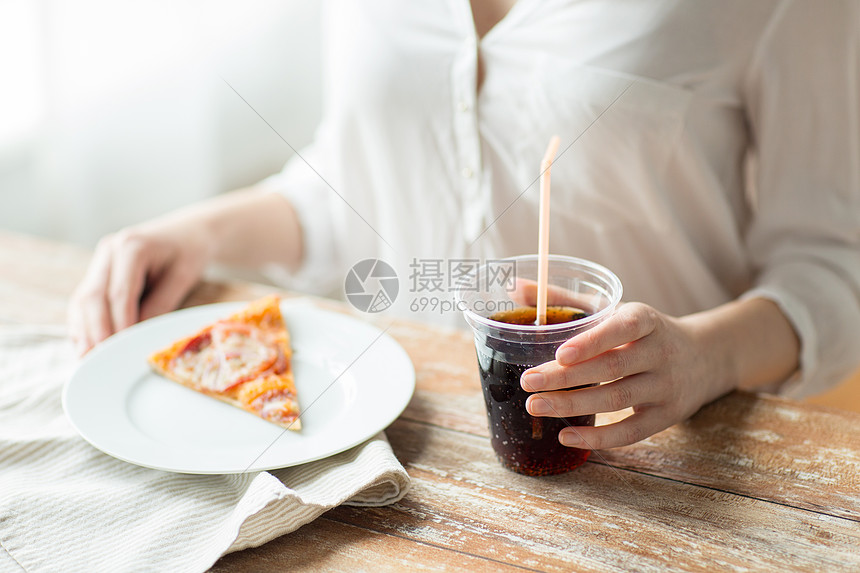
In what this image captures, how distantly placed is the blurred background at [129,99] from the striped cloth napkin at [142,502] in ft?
3.98

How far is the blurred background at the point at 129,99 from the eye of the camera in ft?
→ 5.49

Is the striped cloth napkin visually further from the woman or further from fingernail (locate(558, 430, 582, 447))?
the woman

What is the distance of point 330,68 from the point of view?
118 cm

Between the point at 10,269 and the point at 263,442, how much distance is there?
2.12ft

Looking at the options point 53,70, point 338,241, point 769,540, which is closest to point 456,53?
point 338,241

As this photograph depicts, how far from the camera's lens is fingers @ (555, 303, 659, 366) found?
57 cm

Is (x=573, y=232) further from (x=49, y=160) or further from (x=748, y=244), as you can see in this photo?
(x=49, y=160)

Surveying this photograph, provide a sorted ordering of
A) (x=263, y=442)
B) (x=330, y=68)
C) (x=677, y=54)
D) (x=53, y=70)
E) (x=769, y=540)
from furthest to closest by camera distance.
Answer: (x=53, y=70) < (x=330, y=68) < (x=677, y=54) < (x=263, y=442) < (x=769, y=540)

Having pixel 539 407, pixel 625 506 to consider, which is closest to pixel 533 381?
pixel 539 407

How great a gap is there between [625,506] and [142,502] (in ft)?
1.30

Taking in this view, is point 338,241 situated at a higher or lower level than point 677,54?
lower

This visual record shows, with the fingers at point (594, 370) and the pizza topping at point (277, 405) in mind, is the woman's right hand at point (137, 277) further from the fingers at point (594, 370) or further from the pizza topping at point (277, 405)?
the fingers at point (594, 370)
